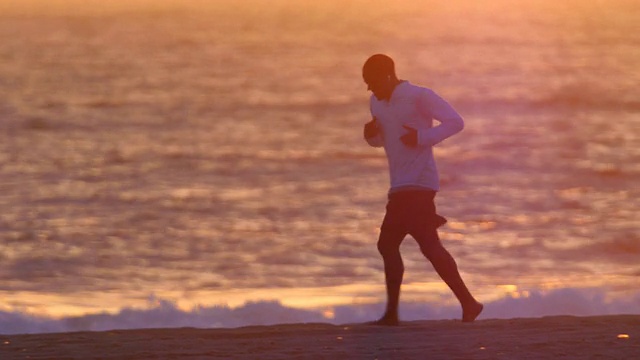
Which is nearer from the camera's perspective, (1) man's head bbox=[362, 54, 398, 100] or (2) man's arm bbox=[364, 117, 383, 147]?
(1) man's head bbox=[362, 54, 398, 100]

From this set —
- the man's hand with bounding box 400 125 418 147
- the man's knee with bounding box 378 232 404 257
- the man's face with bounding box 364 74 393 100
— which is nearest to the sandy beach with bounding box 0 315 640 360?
the man's knee with bounding box 378 232 404 257

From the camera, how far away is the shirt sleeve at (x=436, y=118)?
33.2 ft

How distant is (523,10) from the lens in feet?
271

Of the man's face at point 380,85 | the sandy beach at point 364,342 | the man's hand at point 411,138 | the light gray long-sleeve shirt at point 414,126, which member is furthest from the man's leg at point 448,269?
the man's face at point 380,85

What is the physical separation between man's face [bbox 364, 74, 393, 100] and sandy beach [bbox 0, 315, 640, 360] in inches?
55.2

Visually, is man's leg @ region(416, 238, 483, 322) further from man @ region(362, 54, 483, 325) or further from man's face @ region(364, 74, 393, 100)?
man's face @ region(364, 74, 393, 100)

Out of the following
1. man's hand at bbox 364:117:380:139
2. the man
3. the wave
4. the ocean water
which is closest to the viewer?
the man

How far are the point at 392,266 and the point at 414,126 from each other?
899 mm

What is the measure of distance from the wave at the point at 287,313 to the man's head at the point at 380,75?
1895mm

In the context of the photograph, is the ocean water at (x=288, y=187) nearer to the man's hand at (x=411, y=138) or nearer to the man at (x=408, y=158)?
the man at (x=408, y=158)

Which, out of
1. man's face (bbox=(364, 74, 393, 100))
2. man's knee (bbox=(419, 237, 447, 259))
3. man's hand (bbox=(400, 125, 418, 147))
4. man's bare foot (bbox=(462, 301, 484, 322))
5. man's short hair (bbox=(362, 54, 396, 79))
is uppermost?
man's short hair (bbox=(362, 54, 396, 79))

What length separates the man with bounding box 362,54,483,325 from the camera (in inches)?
403

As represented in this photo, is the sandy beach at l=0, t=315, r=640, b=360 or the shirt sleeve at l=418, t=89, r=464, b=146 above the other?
the shirt sleeve at l=418, t=89, r=464, b=146

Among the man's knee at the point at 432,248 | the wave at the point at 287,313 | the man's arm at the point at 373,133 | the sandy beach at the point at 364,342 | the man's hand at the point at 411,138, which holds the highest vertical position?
the man's arm at the point at 373,133
